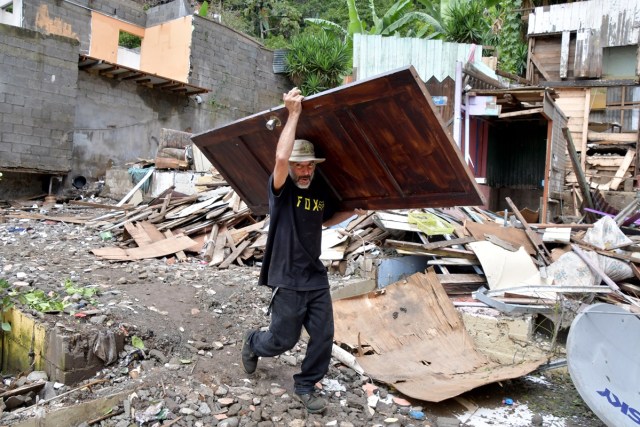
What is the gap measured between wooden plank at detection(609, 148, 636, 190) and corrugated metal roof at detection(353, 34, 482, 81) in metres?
Answer: 4.88

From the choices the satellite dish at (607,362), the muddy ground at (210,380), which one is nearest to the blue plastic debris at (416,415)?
Answer: the muddy ground at (210,380)

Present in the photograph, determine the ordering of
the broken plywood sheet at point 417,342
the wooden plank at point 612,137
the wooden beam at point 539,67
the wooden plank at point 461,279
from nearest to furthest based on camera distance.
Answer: the broken plywood sheet at point 417,342
the wooden plank at point 461,279
the wooden plank at point 612,137
the wooden beam at point 539,67

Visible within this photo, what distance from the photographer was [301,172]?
3.14 metres

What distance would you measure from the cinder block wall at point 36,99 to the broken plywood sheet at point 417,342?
10.0m

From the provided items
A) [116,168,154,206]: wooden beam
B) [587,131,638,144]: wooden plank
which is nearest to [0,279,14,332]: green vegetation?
[116,168,154,206]: wooden beam

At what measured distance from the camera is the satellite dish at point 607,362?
3.24m

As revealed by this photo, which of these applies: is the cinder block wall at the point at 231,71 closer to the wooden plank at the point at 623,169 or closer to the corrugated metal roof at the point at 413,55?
the corrugated metal roof at the point at 413,55

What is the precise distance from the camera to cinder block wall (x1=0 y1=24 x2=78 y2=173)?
36.6ft

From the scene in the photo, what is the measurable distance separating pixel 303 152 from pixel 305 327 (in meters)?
1.15

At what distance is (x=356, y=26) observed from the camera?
1666cm

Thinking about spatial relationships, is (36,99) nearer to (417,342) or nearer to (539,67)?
(417,342)

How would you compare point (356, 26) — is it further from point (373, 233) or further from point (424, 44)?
point (373, 233)

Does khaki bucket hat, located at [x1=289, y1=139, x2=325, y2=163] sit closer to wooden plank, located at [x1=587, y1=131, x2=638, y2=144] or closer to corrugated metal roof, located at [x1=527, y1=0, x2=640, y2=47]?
wooden plank, located at [x1=587, y1=131, x2=638, y2=144]

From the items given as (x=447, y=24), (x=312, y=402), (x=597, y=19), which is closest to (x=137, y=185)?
(x=312, y=402)
